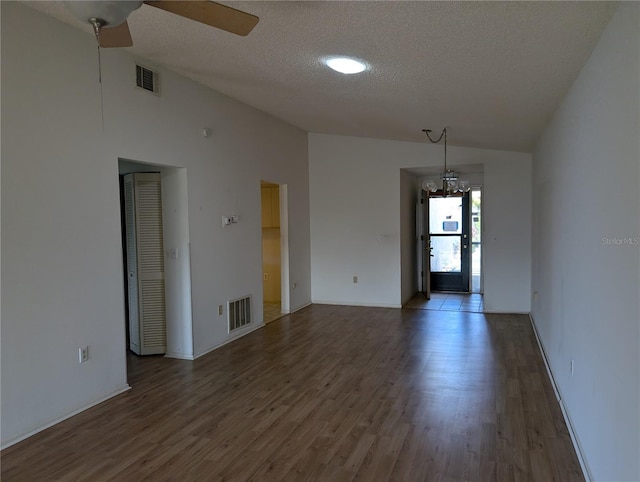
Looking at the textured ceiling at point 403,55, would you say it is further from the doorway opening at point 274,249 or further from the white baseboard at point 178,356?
the white baseboard at point 178,356

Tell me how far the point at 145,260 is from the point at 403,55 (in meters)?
3.29

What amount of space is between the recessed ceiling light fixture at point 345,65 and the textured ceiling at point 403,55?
78 mm

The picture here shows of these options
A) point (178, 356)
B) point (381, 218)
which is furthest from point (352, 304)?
point (178, 356)

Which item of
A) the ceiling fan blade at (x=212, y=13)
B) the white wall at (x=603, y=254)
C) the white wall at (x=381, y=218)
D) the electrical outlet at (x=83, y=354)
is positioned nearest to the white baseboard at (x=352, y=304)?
the white wall at (x=381, y=218)

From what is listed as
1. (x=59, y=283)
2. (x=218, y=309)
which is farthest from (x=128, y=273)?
(x=59, y=283)

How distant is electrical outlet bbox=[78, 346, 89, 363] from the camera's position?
10.7 ft

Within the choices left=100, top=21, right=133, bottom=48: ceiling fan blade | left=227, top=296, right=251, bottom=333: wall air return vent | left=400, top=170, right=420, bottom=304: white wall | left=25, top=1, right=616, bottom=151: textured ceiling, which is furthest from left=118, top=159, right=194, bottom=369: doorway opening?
left=400, top=170, right=420, bottom=304: white wall

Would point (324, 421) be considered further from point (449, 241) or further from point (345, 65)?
point (449, 241)

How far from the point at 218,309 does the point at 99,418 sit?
74.7 inches

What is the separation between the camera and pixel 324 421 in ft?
10.1

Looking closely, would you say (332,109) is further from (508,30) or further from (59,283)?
(59,283)

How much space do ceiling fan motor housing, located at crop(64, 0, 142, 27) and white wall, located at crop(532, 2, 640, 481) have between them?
6.30 feet

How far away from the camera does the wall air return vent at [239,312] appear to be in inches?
203

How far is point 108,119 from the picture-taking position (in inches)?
139
